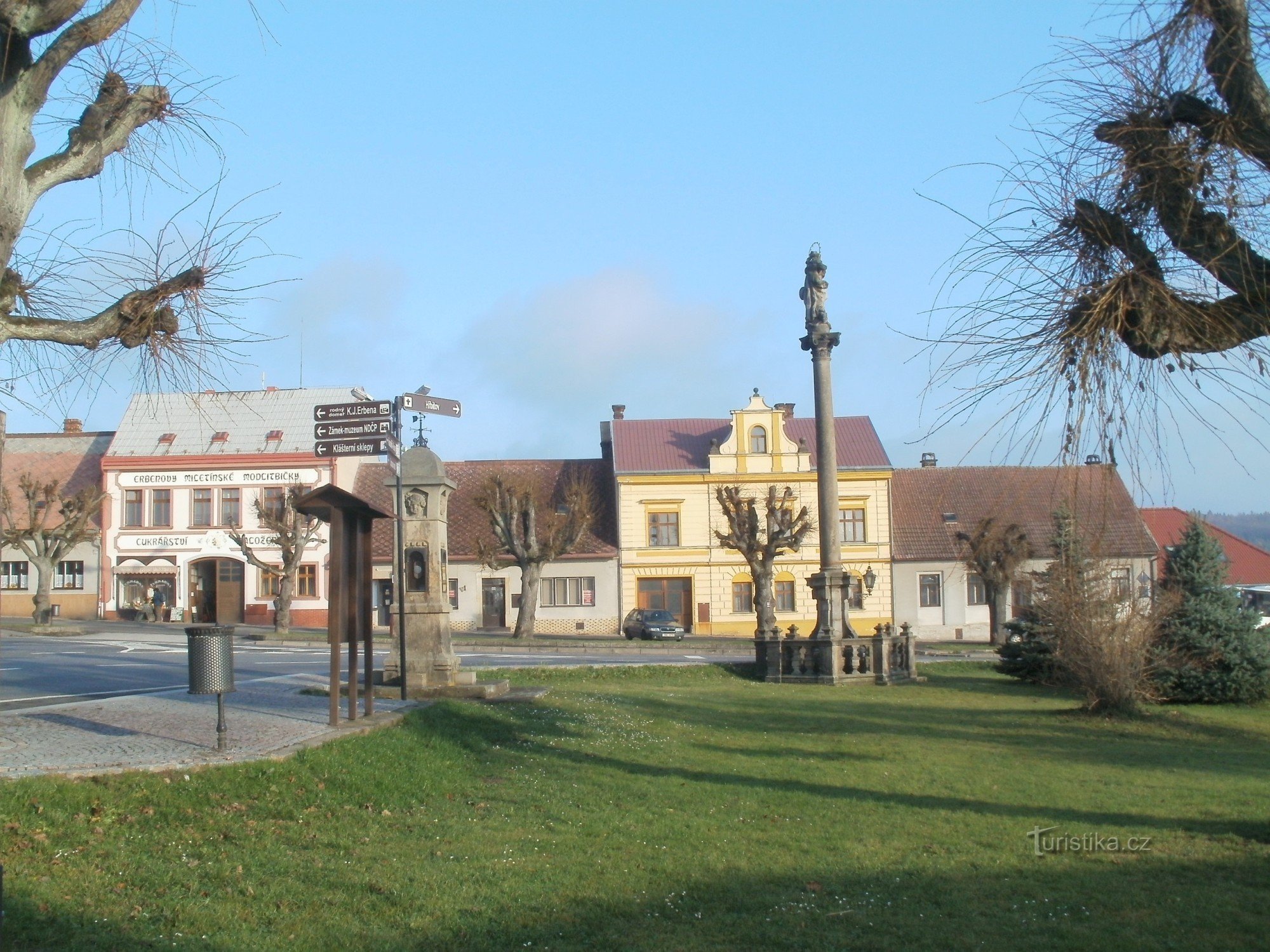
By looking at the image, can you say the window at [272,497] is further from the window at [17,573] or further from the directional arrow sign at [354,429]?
the directional arrow sign at [354,429]

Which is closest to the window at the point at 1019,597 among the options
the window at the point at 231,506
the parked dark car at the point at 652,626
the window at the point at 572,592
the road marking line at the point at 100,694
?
the parked dark car at the point at 652,626

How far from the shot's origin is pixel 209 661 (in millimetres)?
9391

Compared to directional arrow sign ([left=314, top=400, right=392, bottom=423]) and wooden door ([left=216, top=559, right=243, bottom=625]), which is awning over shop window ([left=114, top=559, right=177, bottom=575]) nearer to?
wooden door ([left=216, top=559, right=243, bottom=625])

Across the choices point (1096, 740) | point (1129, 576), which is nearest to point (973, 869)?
point (1096, 740)

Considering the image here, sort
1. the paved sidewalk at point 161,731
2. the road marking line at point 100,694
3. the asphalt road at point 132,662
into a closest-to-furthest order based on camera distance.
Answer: the paved sidewalk at point 161,731 < the road marking line at point 100,694 < the asphalt road at point 132,662

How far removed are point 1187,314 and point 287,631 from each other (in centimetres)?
3528

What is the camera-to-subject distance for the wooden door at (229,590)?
49000 mm

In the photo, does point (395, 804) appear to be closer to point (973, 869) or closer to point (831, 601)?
point (973, 869)

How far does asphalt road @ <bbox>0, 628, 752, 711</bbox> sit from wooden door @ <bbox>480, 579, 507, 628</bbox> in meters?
15.2

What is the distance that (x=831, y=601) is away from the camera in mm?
24062

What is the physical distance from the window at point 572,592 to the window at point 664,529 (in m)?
3.29

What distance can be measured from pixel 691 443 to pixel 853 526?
27.1 ft

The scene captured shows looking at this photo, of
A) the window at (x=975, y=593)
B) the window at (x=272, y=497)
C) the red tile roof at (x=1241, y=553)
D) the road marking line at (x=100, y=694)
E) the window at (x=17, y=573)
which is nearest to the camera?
the road marking line at (x=100, y=694)

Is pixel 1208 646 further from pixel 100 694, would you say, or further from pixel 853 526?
pixel 853 526
